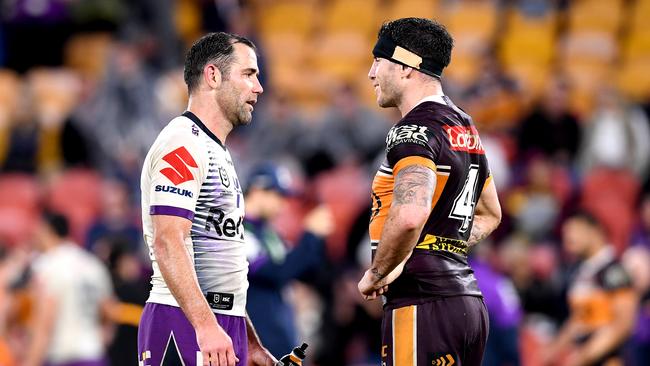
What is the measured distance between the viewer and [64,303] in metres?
12.4

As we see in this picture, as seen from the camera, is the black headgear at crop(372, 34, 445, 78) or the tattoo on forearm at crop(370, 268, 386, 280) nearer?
the tattoo on forearm at crop(370, 268, 386, 280)

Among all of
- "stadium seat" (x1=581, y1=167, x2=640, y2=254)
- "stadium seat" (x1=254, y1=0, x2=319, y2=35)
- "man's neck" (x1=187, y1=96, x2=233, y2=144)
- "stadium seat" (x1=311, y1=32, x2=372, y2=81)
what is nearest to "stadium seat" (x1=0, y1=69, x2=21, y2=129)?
"stadium seat" (x1=254, y1=0, x2=319, y2=35)

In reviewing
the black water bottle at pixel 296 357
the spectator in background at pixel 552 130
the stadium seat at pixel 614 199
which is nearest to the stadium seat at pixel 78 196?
the spectator in background at pixel 552 130

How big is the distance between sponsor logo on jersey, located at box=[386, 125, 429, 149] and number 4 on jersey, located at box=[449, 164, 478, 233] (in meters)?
0.40

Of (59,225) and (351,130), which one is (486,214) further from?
(351,130)

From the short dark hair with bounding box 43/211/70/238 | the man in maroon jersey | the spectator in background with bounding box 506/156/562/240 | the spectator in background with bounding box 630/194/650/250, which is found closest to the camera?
the man in maroon jersey

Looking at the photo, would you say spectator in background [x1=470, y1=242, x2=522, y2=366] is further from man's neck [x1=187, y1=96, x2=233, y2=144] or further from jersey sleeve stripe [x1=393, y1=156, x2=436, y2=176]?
man's neck [x1=187, y1=96, x2=233, y2=144]

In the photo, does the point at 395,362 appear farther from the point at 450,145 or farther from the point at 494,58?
the point at 494,58

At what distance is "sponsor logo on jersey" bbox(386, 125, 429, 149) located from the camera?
645 cm

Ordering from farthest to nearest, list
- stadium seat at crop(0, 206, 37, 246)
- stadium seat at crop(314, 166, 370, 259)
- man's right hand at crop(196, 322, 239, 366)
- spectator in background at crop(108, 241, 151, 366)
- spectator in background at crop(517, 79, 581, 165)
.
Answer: spectator in background at crop(517, 79, 581, 165), stadium seat at crop(314, 166, 370, 259), stadium seat at crop(0, 206, 37, 246), spectator in background at crop(108, 241, 151, 366), man's right hand at crop(196, 322, 239, 366)

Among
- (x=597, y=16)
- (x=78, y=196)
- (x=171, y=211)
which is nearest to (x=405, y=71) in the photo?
(x=171, y=211)

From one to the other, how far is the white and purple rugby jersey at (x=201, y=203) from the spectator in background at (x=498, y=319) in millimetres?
4805

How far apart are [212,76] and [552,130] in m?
10.3

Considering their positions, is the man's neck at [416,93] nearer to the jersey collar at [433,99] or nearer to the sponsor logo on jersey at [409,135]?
the jersey collar at [433,99]
